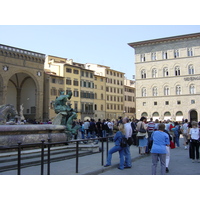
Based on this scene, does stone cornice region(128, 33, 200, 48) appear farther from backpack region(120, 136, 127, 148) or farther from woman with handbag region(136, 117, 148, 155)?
backpack region(120, 136, 127, 148)

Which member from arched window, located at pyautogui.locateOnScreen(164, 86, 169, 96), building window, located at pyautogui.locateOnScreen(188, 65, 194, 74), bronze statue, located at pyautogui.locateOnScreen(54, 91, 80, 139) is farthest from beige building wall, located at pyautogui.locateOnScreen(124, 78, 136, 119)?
bronze statue, located at pyautogui.locateOnScreen(54, 91, 80, 139)

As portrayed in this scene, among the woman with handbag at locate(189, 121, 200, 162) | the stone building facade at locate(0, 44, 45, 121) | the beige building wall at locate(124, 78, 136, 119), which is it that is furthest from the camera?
the beige building wall at locate(124, 78, 136, 119)

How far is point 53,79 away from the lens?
54.9 m

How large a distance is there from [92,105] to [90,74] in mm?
7455

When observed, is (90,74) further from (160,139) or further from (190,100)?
(160,139)

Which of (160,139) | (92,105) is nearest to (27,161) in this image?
(160,139)

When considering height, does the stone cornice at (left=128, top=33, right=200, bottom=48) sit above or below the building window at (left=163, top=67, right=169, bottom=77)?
above

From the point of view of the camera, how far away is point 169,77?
54.0 m

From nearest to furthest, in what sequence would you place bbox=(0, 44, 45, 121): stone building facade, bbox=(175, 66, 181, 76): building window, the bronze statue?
1. the bronze statue
2. bbox=(0, 44, 45, 121): stone building facade
3. bbox=(175, 66, 181, 76): building window

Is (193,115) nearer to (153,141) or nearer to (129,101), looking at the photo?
(129,101)

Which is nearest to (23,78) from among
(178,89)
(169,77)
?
(169,77)

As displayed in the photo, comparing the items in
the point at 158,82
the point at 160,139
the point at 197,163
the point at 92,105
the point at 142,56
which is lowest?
the point at 197,163

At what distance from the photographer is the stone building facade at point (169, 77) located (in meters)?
52.1

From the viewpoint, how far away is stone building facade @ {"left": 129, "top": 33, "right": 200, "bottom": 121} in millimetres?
52125
